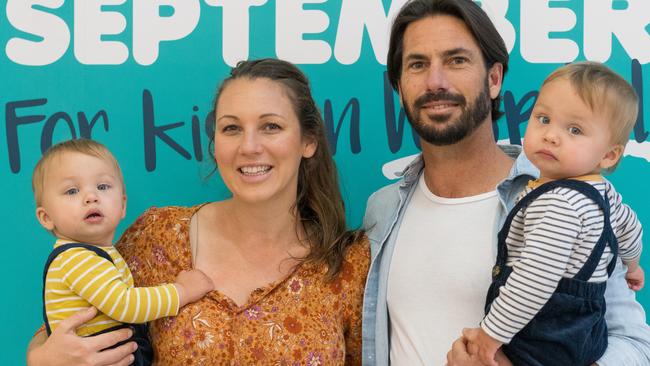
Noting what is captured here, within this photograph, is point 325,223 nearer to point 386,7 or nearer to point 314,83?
point 314,83

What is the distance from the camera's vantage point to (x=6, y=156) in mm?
2439

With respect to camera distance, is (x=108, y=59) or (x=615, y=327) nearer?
(x=615, y=327)

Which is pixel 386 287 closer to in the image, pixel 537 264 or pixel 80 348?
pixel 537 264

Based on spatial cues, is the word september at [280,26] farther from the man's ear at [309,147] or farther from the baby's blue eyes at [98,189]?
the baby's blue eyes at [98,189]

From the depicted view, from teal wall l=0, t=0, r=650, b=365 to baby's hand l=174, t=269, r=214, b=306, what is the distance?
2.30 ft

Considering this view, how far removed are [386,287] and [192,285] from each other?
561mm

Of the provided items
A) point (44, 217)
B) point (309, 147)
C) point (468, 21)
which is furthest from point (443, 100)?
point (44, 217)

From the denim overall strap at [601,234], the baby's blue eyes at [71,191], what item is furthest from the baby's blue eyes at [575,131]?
the baby's blue eyes at [71,191]

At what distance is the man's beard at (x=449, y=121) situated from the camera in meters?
1.96

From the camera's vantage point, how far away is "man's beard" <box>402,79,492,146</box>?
6.43ft

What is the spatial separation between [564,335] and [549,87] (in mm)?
563

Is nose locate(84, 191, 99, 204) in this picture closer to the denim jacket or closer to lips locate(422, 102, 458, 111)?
the denim jacket

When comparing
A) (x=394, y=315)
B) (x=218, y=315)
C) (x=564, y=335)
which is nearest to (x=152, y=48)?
(x=218, y=315)

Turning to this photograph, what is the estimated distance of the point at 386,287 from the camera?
1993 mm
